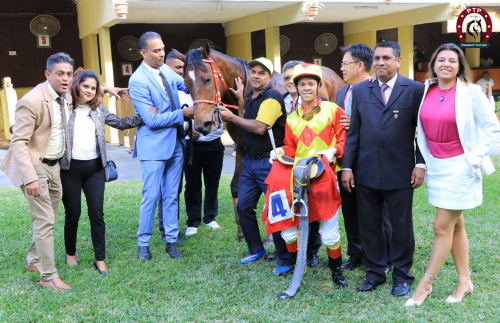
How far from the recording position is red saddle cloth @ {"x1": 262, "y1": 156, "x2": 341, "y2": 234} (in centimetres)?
388

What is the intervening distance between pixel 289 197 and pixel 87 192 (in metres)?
1.83

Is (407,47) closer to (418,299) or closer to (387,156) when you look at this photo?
(387,156)

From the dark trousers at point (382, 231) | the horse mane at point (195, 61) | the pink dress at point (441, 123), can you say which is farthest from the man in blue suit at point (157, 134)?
the pink dress at point (441, 123)

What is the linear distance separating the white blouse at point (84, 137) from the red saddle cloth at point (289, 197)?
1.57 meters

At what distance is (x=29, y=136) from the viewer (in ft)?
13.0

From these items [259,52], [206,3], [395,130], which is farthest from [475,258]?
[259,52]

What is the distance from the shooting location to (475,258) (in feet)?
15.1

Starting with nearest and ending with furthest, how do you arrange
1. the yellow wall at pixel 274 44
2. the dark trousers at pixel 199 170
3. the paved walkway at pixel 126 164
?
the dark trousers at pixel 199 170, the paved walkway at pixel 126 164, the yellow wall at pixel 274 44

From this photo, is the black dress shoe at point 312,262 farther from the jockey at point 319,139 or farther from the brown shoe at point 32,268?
the brown shoe at point 32,268

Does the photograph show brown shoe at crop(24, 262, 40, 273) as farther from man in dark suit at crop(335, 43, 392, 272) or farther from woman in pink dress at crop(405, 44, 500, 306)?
→ woman in pink dress at crop(405, 44, 500, 306)

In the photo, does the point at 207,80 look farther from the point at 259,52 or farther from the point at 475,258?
the point at 259,52

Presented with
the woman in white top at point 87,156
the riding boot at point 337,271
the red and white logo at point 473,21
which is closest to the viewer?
the riding boot at point 337,271

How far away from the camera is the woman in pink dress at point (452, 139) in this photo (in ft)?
11.1

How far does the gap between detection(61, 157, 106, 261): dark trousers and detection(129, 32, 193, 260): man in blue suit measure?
42cm
